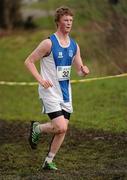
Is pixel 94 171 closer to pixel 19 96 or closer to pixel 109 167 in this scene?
pixel 109 167

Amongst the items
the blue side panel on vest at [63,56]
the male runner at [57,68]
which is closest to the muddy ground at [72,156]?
the male runner at [57,68]

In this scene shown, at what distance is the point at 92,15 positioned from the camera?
1784cm

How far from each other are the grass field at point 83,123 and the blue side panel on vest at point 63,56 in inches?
39.7

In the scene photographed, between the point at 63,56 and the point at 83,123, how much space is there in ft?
14.3

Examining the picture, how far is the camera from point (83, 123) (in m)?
12.3

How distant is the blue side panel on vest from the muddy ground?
0.97 m

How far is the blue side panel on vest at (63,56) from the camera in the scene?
800 cm

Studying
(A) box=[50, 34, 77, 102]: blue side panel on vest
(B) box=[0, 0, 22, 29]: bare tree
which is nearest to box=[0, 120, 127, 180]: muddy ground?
(A) box=[50, 34, 77, 102]: blue side panel on vest

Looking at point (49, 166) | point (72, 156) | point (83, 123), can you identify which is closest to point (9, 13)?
point (83, 123)

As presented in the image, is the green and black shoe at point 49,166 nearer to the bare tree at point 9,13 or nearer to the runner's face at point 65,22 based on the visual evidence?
the runner's face at point 65,22

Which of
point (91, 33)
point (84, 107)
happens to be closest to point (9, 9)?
point (91, 33)

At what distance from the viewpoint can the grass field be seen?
8.24 metres

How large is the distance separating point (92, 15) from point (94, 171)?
10305 millimetres

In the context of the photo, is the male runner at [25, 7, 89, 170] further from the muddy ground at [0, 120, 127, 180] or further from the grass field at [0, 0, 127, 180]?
the grass field at [0, 0, 127, 180]
